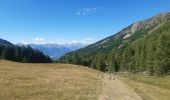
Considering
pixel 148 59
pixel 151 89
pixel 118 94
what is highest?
pixel 148 59

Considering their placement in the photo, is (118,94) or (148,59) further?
(148,59)

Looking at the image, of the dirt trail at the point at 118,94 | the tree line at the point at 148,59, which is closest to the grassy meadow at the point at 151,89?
the dirt trail at the point at 118,94

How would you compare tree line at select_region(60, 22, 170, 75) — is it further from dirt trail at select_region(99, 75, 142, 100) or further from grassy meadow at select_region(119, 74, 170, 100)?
dirt trail at select_region(99, 75, 142, 100)

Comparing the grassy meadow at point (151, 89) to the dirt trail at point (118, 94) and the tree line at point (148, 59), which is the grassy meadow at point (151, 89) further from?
the tree line at point (148, 59)

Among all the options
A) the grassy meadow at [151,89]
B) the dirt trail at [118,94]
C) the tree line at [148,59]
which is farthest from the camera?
the tree line at [148,59]

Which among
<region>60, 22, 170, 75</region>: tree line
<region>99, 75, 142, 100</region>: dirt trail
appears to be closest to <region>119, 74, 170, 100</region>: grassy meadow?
<region>99, 75, 142, 100</region>: dirt trail

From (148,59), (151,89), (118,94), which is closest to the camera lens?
(118,94)

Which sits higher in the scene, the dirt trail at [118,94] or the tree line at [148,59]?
the tree line at [148,59]

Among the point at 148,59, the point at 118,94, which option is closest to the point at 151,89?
the point at 118,94

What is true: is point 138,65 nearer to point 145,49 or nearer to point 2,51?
point 145,49

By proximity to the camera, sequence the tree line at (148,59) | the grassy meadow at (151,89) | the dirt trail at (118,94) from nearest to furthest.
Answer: the dirt trail at (118,94) → the grassy meadow at (151,89) → the tree line at (148,59)

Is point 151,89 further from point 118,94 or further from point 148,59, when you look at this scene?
point 148,59

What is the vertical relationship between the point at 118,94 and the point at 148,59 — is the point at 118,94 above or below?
below

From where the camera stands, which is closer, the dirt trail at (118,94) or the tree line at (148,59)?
the dirt trail at (118,94)
